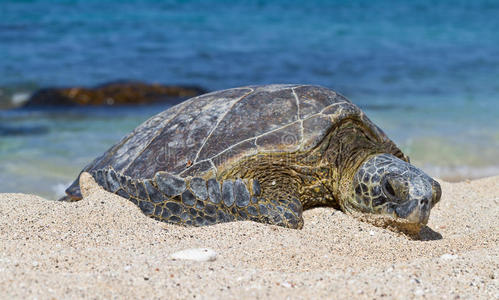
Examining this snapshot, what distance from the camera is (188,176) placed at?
3414 mm

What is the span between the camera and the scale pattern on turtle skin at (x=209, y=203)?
3.22m

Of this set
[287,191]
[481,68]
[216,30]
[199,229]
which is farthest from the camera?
[216,30]

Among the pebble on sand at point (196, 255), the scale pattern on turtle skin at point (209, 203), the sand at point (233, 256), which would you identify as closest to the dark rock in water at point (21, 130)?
the sand at point (233, 256)

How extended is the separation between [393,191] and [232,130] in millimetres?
1076

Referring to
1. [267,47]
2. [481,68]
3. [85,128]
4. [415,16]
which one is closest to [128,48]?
[267,47]

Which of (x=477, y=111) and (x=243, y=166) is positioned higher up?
(x=243, y=166)

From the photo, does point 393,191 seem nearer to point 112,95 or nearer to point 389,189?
point 389,189

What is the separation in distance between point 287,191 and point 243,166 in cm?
31

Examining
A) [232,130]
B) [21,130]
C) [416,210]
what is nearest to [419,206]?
[416,210]

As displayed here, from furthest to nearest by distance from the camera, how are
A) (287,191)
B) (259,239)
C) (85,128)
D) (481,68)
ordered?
(481,68), (85,128), (287,191), (259,239)

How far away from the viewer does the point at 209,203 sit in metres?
3.28

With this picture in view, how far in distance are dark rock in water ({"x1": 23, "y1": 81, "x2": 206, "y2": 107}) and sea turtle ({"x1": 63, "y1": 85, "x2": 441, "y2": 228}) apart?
5910mm

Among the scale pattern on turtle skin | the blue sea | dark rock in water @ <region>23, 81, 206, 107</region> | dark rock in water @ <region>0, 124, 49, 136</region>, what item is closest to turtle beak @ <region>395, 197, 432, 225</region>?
the scale pattern on turtle skin

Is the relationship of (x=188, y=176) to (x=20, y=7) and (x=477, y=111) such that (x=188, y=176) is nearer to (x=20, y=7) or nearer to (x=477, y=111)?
(x=477, y=111)
